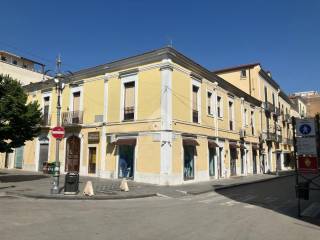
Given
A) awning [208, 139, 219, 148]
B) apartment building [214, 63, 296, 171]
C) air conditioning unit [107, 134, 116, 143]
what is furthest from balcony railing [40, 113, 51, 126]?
apartment building [214, 63, 296, 171]

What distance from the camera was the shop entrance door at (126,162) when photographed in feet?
67.4

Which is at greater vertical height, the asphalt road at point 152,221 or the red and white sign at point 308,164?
the red and white sign at point 308,164

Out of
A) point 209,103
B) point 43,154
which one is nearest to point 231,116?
point 209,103

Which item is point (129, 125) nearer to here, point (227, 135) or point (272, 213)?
point (227, 135)

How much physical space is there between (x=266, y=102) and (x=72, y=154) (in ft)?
81.6

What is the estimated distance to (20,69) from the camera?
41781mm

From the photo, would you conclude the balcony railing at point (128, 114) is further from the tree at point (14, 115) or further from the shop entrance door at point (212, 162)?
the shop entrance door at point (212, 162)

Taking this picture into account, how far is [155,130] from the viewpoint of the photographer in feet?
63.5

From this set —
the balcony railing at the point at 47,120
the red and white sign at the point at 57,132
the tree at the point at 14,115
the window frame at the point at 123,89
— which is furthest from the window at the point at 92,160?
the red and white sign at the point at 57,132

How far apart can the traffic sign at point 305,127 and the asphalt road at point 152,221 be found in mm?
2675

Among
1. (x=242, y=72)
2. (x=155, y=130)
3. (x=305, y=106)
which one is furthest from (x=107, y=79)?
(x=305, y=106)

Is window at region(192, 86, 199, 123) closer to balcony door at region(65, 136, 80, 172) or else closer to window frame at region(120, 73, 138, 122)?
window frame at region(120, 73, 138, 122)

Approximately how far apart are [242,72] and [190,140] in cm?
2007

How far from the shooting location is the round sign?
1057 centimetres
